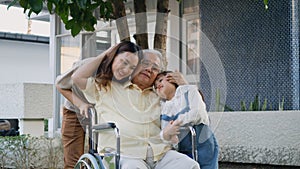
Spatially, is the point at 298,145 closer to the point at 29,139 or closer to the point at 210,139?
the point at 210,139

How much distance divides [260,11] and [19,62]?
10857 millimetres

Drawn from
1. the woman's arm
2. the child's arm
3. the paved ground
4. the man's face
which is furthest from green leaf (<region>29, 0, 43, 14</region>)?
the paved ground

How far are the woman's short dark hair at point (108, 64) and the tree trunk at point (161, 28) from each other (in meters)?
0.12

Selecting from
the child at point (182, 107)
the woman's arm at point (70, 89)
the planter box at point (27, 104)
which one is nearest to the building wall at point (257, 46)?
the planter box at point (27, 104)

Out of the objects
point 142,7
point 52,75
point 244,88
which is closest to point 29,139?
point 244,88

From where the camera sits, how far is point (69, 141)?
4359 millimetres

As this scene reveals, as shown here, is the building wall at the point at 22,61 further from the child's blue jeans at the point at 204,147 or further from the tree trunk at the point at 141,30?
the child's blue jeans at the point at 204,147

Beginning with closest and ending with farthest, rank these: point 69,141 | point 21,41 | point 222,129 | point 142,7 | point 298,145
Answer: point 142,7
point 69,141
point 298,145
point 222,129
point 21,41

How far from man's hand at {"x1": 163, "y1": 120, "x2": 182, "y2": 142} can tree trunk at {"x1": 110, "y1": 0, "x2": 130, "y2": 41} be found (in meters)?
0.60

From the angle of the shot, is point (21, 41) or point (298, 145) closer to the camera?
point (298, 145)

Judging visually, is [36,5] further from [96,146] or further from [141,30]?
[96,146]

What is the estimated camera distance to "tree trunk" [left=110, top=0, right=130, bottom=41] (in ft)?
10.8

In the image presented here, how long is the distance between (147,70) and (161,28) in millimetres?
284

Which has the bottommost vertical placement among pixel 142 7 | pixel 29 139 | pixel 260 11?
pixel 29 139
